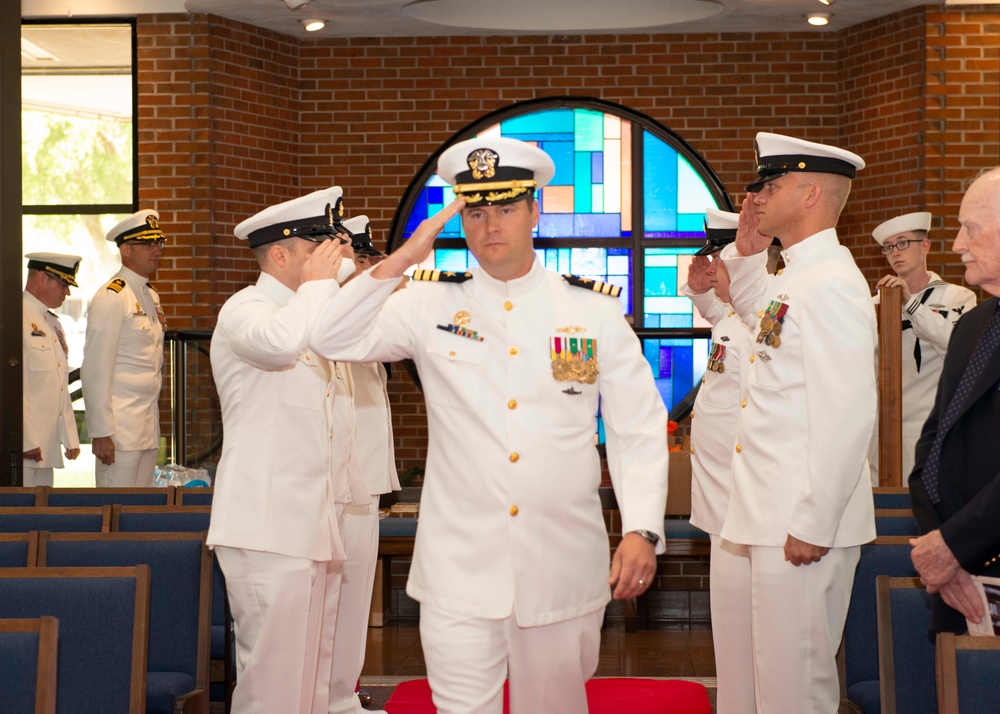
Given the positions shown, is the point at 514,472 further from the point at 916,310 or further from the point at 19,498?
the point at 916,310

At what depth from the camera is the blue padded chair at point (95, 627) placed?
2.80 metres

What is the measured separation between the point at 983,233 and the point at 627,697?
285 centimetres

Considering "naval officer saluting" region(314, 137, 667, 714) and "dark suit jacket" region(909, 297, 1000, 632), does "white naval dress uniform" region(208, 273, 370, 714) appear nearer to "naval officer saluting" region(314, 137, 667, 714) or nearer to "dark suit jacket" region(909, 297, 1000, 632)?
"naval officer saluting" region(314, 137, 667, 714)

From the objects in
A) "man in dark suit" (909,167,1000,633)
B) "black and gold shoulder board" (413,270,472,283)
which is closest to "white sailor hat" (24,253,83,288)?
"black and gold shoulder board" (413,270,472,283)

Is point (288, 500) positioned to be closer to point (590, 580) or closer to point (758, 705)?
point (590, 580)

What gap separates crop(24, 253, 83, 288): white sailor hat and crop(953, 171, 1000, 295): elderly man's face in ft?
16.7

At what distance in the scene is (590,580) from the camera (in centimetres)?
260

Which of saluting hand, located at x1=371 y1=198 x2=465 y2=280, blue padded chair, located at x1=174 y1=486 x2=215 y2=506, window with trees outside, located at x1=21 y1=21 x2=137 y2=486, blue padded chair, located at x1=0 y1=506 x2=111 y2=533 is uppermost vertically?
window with trees outside, located at x1=21 y1=21 x2=137 y2=486

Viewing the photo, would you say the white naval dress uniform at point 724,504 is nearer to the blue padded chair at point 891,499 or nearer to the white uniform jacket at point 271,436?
the blue padded chair at point 891,499

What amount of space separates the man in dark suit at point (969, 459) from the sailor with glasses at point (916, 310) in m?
3.43

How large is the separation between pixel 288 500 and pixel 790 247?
1539mm

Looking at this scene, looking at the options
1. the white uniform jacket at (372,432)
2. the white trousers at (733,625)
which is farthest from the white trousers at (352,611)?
the white trousers at (733,625)

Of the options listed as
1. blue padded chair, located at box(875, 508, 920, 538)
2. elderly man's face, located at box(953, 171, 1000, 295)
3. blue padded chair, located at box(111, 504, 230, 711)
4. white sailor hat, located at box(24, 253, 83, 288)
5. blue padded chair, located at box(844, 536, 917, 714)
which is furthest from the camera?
white sailor hat, located at box(24, 253, 83, 288)

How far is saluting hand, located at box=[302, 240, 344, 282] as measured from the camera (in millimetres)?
3221
